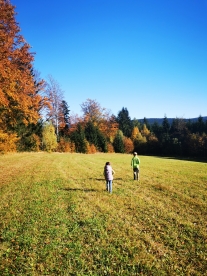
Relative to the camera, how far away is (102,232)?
24.0ft

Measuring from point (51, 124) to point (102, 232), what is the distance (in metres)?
41.8

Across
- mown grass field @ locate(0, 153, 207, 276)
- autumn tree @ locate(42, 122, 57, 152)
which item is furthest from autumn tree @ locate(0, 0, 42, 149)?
autumn tree @ locate(42, 122, 57, 152)

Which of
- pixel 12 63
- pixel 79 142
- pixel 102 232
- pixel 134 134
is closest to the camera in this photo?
pixel 102 232

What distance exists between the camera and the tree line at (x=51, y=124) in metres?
16.6

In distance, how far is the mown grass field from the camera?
18.0 ft

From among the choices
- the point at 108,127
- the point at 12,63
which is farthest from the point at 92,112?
the point at 12,63

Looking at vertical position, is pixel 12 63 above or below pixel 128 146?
above

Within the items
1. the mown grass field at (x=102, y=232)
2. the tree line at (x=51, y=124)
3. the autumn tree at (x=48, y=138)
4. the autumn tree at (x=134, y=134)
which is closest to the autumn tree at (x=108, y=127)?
the tree line at (x=51, y=124)

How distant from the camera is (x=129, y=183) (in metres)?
15.6

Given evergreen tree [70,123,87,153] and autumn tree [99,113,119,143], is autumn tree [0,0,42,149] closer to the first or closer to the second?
evergreen tree [70,123,87,153]

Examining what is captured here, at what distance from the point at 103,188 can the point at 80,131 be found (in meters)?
44.9

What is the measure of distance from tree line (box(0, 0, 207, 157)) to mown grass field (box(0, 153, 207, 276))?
31.8 feet

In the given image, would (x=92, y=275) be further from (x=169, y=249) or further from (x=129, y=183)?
(x=129, y=183)

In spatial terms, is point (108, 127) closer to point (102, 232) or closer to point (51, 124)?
point (51, 124)
